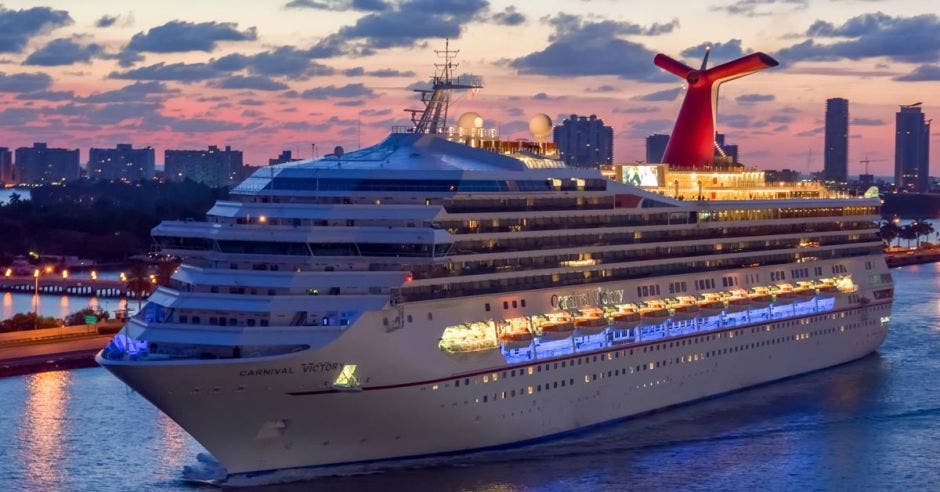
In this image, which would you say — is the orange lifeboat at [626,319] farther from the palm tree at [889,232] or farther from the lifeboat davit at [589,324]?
the palm tree at [889,232]

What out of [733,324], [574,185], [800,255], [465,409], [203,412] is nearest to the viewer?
[203,412]

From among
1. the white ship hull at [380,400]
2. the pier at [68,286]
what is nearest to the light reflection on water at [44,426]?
the white ship hull at [380,400]

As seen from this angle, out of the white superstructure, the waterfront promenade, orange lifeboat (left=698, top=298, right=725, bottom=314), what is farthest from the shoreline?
the white superstructure

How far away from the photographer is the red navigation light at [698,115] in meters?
46.0

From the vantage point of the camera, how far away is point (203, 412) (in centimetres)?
2756

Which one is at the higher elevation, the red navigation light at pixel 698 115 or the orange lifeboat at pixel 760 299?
the red navigation light at pixel 698 115

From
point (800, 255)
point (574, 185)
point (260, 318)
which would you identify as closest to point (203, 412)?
point (260, 318)

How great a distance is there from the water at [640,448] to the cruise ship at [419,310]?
72 cm

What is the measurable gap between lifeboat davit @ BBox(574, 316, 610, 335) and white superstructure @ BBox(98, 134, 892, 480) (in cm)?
4

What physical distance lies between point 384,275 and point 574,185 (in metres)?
6.55

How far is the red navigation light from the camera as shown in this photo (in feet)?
151

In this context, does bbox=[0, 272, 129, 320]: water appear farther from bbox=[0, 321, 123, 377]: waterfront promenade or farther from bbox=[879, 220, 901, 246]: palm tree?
bbox=[879, 220, 901, 246]: palm tree

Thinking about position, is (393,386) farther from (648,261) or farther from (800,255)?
(800,255)

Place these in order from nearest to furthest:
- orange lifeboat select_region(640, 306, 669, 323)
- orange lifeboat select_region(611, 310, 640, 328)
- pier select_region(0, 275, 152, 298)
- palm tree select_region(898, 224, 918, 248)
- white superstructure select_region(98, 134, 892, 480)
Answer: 1. white superstructure select_region(98, 134, 892, 480)
2. orange lifeboat select_region(611, 310, 640, 328)
3. orange lifeboat select_region(640, 306, 669, 323)
4. pier select_region(0, 275, 152, 298)
5. palm tree select_region(898, 224, 918, 248)
